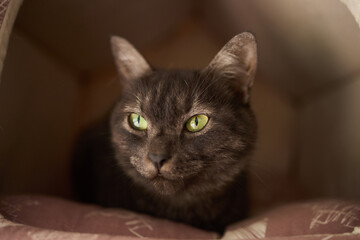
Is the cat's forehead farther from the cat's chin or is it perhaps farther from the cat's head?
the cat's chin

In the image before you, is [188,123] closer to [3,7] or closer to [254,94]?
[3,7]

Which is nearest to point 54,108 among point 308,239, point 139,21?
point 139,21

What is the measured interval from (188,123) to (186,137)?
0.06m

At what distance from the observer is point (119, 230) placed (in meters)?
1.27

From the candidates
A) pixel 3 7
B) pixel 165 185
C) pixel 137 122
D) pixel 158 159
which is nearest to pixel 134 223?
pixel 165 185

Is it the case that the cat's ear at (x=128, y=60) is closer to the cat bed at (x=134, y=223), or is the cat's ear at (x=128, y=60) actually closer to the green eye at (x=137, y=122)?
the green eye at (x=137, y=122)

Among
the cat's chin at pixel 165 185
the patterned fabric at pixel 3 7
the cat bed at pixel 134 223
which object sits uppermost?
the patterned fabric at pixel 3 7

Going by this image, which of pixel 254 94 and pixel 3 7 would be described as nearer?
pixel 3 7

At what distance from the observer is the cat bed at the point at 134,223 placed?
43.3 inches

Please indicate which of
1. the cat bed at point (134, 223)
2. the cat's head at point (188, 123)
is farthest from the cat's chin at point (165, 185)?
the cat bed at point (134, 223)

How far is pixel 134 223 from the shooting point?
133 cm

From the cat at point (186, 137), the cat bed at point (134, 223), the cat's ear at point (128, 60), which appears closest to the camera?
the cat bed at point (134, 223)

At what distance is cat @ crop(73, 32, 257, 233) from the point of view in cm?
131

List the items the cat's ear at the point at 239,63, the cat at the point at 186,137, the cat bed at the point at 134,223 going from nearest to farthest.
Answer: the cat bed at the point at 134,223, the cat at the point at 186,137, the cat's ear at the point at 239,63
